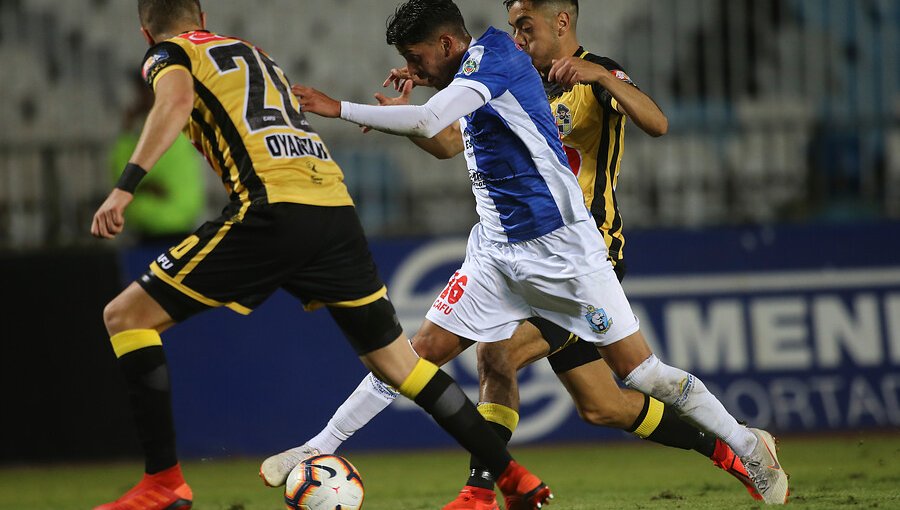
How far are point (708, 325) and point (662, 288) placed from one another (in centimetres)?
42

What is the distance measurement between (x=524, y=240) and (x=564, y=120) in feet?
2.12

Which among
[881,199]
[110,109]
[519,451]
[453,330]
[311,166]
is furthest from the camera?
[110,109]

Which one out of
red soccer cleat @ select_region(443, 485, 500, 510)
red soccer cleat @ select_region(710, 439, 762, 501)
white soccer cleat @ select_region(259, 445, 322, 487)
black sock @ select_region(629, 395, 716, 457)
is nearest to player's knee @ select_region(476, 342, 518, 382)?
red soccer cleat @ select_region(443, 485, 500, 510)

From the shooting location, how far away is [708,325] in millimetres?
8844

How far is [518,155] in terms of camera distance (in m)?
5.23

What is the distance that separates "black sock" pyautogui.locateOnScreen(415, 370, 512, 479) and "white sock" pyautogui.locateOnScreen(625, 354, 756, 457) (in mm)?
742

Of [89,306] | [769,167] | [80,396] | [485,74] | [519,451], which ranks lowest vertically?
[519,451]

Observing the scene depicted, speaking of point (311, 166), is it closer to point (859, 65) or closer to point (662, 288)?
point (662, 288)

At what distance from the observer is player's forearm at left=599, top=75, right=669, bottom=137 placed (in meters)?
5.14

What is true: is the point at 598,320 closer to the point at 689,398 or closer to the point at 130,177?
the point at 689,398

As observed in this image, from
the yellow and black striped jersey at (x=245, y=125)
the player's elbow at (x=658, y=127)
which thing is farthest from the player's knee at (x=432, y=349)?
the player's elbow at (x=658, y=127)

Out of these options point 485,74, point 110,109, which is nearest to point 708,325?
point 485,74

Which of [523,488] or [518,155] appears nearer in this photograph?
[523,488]

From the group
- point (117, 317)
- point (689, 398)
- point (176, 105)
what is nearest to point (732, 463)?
point (689, 398)
